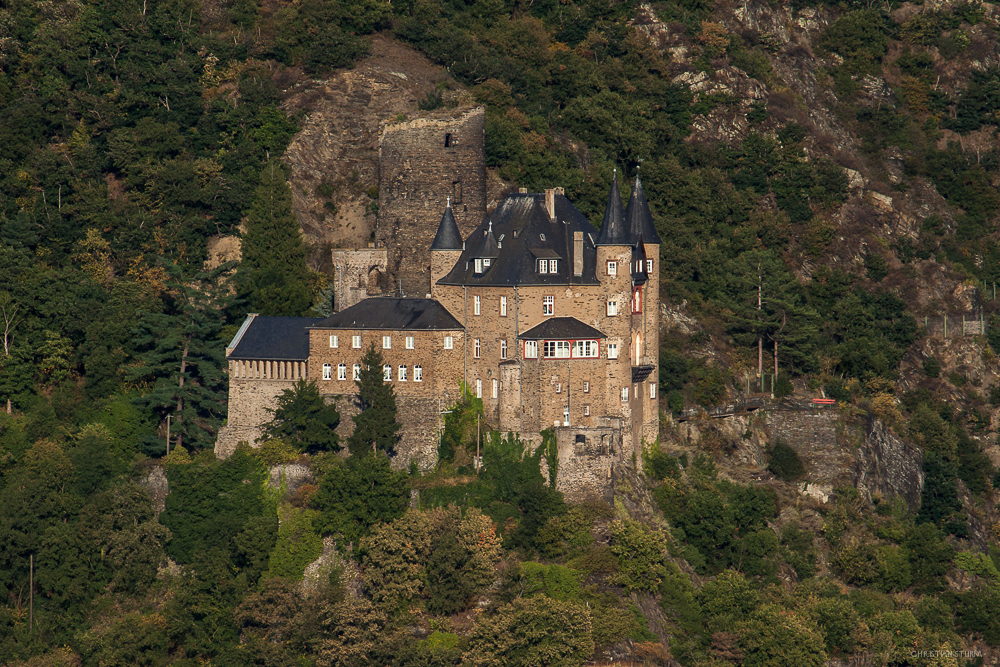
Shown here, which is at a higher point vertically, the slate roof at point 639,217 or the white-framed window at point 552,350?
the slate roof at point 639,217

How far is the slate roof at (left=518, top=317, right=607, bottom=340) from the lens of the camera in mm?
82250

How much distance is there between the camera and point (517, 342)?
273 feet

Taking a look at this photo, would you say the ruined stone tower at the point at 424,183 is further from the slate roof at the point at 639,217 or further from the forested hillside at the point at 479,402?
the slate roof at the point at 639,217

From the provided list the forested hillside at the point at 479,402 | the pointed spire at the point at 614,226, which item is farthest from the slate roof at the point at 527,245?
the forested hillside at the point at 479,402

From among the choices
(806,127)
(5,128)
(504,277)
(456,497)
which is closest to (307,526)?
(456,497)

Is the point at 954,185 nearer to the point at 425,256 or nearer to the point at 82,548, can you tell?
the point at 425,256

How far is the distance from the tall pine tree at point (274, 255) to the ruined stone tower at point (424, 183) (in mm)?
5425

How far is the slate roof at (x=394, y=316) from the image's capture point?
84.8 metres

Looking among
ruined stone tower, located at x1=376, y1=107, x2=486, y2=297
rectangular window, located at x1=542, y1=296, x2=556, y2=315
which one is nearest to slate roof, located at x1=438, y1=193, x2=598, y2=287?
rectangular window, located at x1=542, y1=296, x2=556, y2=315

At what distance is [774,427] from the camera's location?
9681 centimetres

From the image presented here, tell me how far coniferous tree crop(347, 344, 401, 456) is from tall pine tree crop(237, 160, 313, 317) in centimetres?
1203

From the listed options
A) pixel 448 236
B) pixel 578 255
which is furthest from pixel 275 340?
pixel 578 255

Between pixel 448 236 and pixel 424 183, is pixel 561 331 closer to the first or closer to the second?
pixel 448 236

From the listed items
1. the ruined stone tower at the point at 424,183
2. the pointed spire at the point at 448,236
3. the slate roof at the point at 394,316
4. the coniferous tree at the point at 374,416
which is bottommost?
the coniferous tree at the point at 374,416
